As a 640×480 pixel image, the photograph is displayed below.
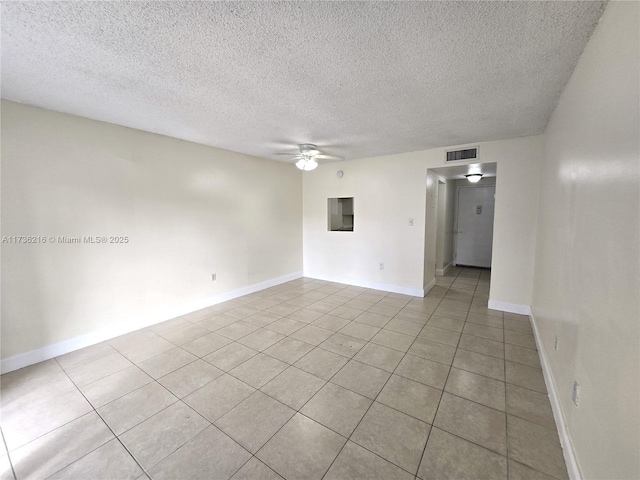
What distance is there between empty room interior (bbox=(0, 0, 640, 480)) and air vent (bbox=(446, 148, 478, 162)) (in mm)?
28

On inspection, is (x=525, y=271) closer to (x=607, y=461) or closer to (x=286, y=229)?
(x=607, y=461)

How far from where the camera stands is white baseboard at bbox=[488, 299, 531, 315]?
3.62 meters

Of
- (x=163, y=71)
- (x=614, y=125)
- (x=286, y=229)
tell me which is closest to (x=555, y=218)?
(x=614, y=125)

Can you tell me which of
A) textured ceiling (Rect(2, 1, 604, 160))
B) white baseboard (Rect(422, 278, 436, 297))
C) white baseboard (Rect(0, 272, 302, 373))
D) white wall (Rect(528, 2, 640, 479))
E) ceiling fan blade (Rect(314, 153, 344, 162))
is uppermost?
ceiling fan blade (Rect(314, 153, 344, 162))

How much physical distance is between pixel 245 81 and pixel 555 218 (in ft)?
9.53

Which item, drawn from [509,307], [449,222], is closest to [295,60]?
[509,307]

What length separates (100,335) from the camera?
2.92 meters

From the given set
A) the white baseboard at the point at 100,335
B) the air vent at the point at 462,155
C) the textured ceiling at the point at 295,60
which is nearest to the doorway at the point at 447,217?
the air vent at the point at 462,155

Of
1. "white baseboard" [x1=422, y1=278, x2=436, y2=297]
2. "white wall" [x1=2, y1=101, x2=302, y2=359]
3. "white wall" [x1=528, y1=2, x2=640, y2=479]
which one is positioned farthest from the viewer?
"white baseboard" [x1=422, y1=278, x2=436, y2=297]

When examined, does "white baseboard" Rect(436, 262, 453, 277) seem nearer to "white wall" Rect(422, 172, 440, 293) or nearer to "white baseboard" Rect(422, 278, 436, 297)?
"white baseboard" Rect(422, 278, 436, 297)

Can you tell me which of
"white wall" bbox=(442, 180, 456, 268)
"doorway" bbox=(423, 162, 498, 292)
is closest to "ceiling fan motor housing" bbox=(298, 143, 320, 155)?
"doorway" bbox=(423, 162, 498, 292)

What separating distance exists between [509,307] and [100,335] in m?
5.38

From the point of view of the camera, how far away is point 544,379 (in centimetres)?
220

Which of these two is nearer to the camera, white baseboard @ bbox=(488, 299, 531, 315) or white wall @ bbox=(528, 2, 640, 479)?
white wall @ bbox=(528, 2, 640, 479)
